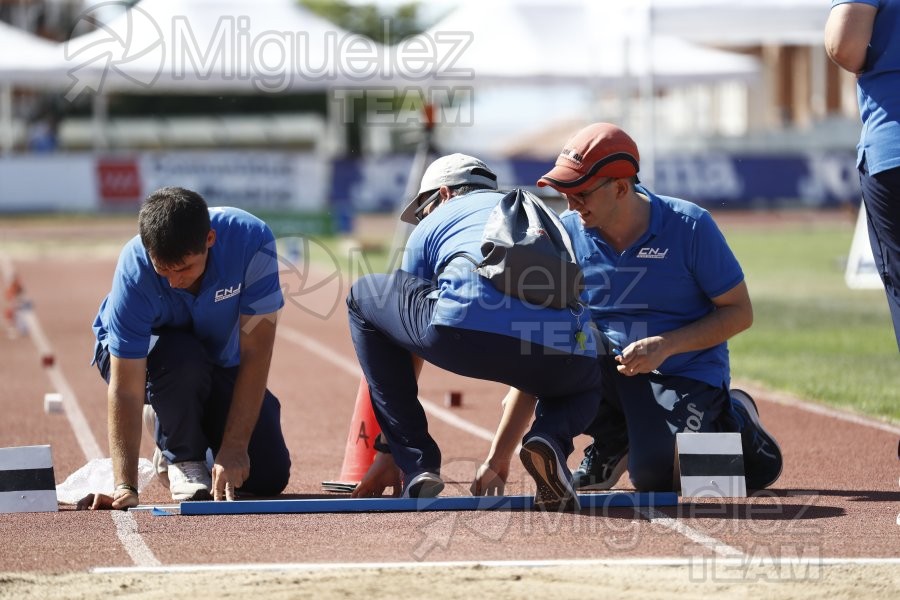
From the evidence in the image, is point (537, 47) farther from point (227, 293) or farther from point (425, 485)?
point (425, 485)

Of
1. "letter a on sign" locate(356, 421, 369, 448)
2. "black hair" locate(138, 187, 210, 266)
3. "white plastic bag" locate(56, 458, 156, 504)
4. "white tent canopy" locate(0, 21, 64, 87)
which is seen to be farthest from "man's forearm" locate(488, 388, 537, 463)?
"white tent canopy" locate(0, 21, 64, 87)

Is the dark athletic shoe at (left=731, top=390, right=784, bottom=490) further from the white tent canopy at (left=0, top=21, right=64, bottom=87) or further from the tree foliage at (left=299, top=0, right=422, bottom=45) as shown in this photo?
the tree foliage at (left=299, top=0, right=422, bottom=45)

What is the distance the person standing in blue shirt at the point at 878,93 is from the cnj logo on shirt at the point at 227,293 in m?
2.62

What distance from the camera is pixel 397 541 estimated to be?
5.00 m

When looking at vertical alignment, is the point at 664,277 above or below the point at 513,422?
above

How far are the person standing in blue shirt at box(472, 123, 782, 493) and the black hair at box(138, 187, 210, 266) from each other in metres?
1.41

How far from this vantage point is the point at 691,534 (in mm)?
5090

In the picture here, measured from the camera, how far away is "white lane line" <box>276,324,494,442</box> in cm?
829

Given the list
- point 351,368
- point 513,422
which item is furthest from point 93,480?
point 351,368

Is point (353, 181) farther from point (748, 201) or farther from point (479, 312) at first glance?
point (479, 312)

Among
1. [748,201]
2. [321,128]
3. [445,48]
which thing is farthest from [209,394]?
[321,128]

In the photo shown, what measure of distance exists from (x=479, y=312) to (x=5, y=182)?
28108 millimetres

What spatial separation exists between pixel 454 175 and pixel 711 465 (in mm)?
1604

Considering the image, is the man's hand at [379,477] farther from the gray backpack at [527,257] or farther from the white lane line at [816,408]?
the white lane line at [816,408]
